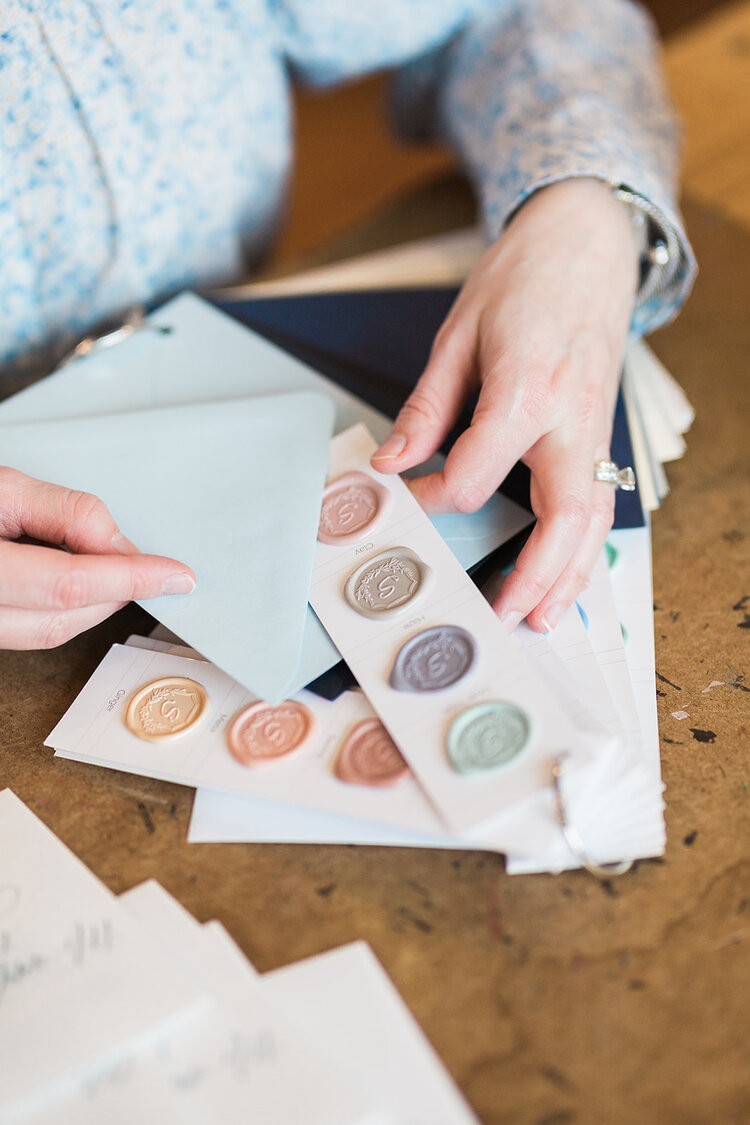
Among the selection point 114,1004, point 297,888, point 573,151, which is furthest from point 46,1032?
point 573,151

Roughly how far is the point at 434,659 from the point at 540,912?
0.51ft

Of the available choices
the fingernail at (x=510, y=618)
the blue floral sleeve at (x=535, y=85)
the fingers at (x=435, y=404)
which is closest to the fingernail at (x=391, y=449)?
the fingers at (x=435, y=404)

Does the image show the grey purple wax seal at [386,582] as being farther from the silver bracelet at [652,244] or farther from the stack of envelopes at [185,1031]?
the silver bracelet at [652,244]

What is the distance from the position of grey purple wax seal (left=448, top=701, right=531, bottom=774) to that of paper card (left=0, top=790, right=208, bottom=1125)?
18 centimetres

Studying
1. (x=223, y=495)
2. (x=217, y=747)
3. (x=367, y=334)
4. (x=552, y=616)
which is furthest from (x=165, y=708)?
(x=367, y=334)

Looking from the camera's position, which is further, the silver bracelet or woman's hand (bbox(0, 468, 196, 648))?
the silver bracelet

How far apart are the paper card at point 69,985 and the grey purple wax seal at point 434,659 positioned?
0.67ft

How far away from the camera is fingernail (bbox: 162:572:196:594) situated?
0.56 meters

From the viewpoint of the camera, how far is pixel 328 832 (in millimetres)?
497

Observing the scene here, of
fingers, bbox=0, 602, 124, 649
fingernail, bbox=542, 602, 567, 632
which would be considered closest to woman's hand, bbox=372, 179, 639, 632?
fingernail, bbox=542, 602, 567, 632

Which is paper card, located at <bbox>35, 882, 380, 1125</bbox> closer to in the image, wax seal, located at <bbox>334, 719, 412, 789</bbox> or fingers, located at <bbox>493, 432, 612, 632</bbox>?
Answer: wax seal, located at <bbox>334, 719, 412, 789</bbox>

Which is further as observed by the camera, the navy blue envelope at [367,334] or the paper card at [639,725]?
the navy blue envelope at [367,334]

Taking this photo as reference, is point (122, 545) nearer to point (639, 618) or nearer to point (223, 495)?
point (223, 495)

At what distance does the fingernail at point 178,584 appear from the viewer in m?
0.56
